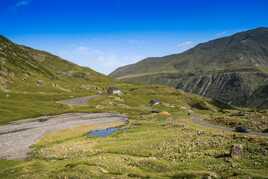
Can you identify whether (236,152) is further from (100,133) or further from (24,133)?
(24,133)

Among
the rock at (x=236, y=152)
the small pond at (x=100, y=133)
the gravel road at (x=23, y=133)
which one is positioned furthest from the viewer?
the small pond at (x=100, y=133)

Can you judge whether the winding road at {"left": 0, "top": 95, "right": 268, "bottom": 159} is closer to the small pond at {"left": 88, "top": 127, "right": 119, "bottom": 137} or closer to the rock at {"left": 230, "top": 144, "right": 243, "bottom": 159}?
the small pond at {"left": 88, "top": 127, "right": 119, "bottom": 137}

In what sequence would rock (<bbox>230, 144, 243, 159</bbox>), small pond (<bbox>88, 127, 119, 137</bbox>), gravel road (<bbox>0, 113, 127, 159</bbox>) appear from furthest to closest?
small pond (<bbox>88, 127, 119, 137</bbox>) < gravel road (<bbox>0, 113, 127, 159</bbox>) < rock (<bbox>230, 144, 243, 159</bbox>)

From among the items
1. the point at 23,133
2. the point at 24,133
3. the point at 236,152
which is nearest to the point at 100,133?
the point at 24,133

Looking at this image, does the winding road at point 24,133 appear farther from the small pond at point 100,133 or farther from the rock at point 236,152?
the rock at point 236,152

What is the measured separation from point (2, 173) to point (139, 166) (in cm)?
2065

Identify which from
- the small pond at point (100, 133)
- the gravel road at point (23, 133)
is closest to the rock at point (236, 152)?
the gravel road at point (23, 133)

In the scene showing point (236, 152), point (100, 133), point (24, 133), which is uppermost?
point (236, 152)

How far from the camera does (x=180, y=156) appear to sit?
147ft

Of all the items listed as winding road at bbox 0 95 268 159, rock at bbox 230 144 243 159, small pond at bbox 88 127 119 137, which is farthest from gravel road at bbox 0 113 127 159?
rock at bbox 230 144 243 159

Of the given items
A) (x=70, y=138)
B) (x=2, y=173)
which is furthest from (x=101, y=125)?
(x=2, y=173)

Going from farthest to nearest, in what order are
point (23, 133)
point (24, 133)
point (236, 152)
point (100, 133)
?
1. point (24, 133)
2. point (23, 133)
3. point (100, 133)
4. point (236, 152)

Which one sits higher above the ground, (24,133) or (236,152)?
(236,152)

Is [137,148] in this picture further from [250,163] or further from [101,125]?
[101,125]
